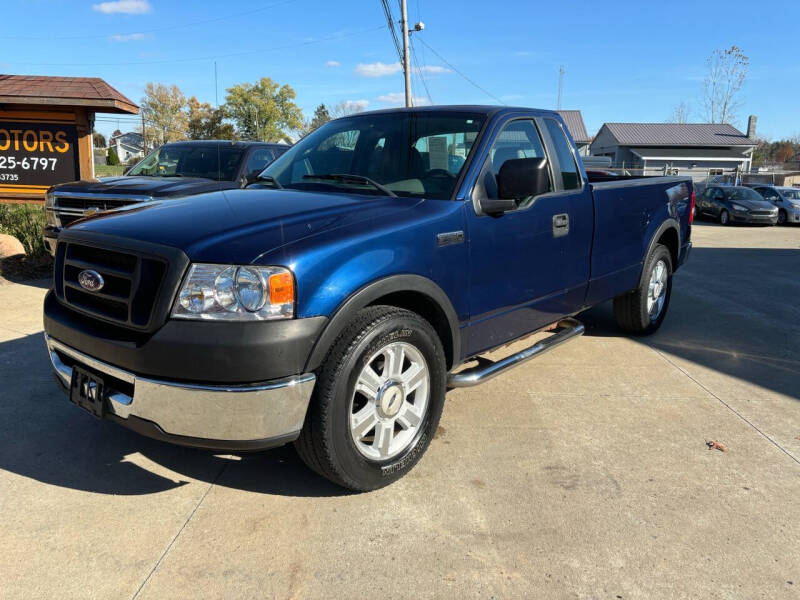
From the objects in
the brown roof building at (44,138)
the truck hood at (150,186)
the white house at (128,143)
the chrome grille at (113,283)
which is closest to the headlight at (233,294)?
the chrome grille at (113,283)

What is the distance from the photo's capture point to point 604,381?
15.5 feet

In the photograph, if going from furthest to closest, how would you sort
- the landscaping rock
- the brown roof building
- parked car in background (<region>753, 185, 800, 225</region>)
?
parked car in background (<region>753, 185, 800, 225</region>), the brown roof building, the landscaping rock

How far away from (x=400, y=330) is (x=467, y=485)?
0.90 m

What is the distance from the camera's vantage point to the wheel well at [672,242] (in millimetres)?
5902

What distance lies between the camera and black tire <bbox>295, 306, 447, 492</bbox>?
2.68 metres

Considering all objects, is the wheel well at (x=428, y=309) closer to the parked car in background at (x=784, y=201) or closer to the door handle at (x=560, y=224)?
the door handle at (x=560, y=224)

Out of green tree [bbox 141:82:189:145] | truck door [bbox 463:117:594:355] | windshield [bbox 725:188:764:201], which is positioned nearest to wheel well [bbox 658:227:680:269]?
truck door [bbox 463:117:594:355]

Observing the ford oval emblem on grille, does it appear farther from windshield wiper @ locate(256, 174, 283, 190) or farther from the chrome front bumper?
windshield wiper @ locate(256, 174, 283, 190)

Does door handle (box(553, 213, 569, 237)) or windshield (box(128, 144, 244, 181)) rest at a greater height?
windshield (box(128, 144, 244, 181))

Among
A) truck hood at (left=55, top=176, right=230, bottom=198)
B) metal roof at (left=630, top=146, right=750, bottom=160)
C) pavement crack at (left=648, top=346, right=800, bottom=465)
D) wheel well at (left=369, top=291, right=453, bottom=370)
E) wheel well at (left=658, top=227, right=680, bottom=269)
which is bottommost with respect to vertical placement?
pavement crack at (left=648, top=346, right=800, bottom=465)

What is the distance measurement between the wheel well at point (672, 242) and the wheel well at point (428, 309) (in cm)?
331

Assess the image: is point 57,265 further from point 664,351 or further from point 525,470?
point 664,351

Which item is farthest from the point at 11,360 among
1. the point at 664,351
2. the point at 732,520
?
the point at 664,351

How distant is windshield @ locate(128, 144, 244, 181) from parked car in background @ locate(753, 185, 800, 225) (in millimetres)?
20764
